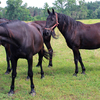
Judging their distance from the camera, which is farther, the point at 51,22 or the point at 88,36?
the point at 88,36

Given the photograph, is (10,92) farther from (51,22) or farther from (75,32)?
(75,32)

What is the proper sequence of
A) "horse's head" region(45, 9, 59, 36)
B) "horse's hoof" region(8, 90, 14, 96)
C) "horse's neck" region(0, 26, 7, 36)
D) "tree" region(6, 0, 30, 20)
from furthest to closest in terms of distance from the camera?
"tree" region(6, 0, 30, 20), "horse's head" region(45, 9, 59, 36), "horse's hoof" region(8, 90, 14, 96), "horse's neck" region(0, 26, 7, 36)

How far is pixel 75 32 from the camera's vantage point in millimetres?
4965

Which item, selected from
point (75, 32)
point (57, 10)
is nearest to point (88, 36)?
point (75, 32)

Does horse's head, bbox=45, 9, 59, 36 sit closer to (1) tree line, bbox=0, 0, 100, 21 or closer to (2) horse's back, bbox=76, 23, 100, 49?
(2) horse's back, bbox=76, 23, 100, 49

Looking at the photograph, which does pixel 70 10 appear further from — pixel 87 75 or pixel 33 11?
pixel 87 75

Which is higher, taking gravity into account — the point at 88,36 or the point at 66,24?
the point at 66,24

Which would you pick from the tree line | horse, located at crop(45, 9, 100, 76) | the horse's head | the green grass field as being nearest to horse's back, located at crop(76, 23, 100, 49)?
horse, located at crop(45, 9, 100, 76)

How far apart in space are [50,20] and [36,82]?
2.27 meters

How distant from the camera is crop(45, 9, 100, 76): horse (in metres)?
4.80

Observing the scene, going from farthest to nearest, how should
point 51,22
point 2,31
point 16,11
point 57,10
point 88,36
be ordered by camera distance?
point 57,10, point 16,11, point 88,36, point 51,22, point 2,31

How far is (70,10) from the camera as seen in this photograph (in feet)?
277

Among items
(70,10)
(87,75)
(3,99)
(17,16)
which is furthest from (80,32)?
(70,10)

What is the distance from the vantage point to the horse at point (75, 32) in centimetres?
480
